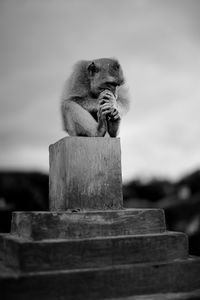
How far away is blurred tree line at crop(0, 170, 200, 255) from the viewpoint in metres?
24.7

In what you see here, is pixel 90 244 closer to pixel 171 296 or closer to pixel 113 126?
pixel 171 296

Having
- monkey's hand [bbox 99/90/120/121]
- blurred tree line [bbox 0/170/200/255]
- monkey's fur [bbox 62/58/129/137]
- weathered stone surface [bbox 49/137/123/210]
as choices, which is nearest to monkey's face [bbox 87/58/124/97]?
monkey's fur [bbox 62/58/129/137]

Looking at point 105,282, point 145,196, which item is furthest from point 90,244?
point 145,196

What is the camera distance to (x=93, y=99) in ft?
18.5

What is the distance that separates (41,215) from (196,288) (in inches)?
82.6

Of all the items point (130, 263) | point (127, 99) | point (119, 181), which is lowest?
point (130, 263)

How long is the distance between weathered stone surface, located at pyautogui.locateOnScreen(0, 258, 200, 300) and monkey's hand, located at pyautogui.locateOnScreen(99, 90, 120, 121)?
199 centimetres

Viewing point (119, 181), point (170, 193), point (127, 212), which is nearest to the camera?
point (127, 212)

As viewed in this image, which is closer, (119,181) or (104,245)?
(104,245)

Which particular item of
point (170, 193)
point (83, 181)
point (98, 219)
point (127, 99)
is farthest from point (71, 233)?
point (170, 193)

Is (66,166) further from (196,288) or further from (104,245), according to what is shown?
(196,288)

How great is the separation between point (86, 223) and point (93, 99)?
1824mm

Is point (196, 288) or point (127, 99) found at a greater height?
point (127, 99)

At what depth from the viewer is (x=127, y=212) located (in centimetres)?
502
